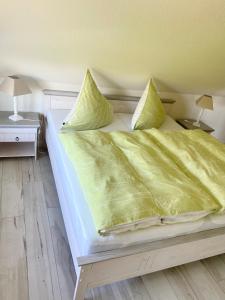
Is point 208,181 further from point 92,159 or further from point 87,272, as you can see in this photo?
point 87,272

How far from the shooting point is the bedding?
128 cm

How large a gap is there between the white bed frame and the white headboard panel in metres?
1.27

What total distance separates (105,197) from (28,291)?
2.40 feet

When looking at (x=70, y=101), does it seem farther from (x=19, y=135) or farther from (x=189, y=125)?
(x=189, y=125)

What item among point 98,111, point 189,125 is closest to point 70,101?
point 98,111

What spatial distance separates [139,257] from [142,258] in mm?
30

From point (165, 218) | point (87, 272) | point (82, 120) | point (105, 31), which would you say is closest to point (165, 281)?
point (165, 218)

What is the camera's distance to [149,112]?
2555 millimetres

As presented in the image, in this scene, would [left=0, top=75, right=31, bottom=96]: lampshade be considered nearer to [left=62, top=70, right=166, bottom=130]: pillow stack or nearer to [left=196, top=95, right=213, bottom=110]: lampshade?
[left=62, top=70, right=166, bottom=130]: pillow stack

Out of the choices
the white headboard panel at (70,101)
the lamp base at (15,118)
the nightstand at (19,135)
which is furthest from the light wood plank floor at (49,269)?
the white headboard panel at (70,101)

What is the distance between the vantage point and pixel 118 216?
1213 mm

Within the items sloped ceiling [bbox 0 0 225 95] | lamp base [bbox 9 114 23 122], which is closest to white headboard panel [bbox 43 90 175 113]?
sloped ceiling [bbox 0 0 225 95]

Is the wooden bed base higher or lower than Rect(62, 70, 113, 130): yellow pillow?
lower

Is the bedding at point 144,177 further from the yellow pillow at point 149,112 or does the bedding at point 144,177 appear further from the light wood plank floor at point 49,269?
the light wood plank floor at point 49,269
